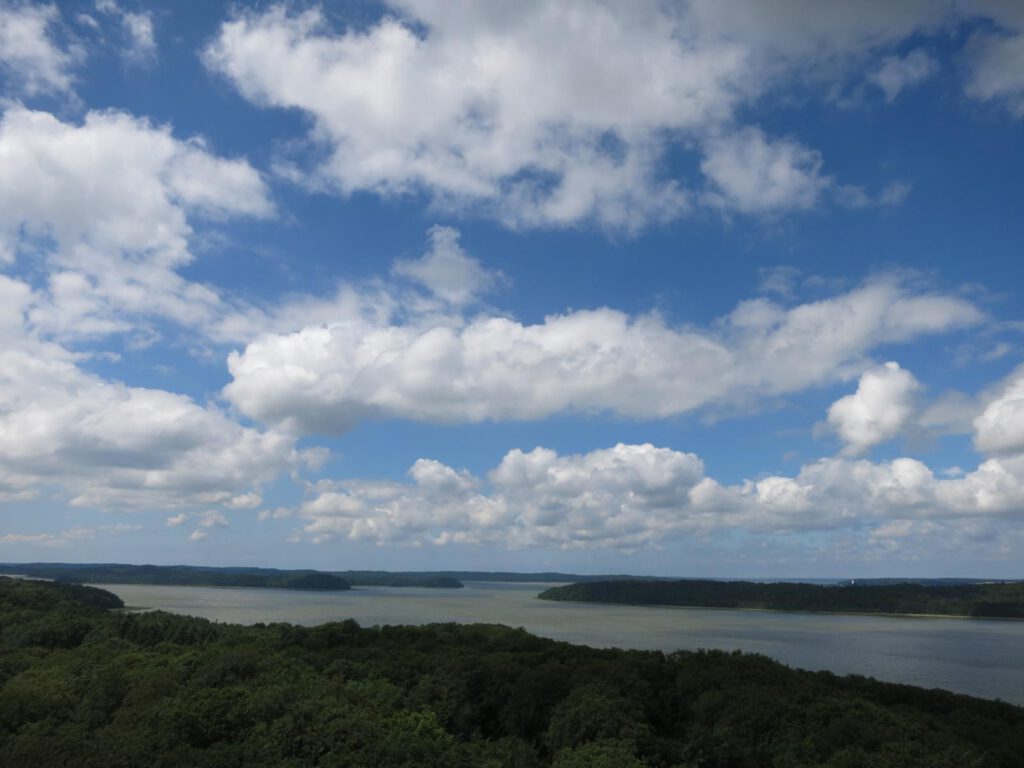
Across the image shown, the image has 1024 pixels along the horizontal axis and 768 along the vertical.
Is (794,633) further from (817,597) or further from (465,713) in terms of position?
(465,713)

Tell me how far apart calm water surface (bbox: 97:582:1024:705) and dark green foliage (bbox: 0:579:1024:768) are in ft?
95.1

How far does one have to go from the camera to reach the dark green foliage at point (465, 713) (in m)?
23.7

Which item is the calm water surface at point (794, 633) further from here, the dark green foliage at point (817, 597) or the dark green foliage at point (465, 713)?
the dark green foliage at point (465, 713)

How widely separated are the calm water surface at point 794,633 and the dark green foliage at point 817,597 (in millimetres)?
8954

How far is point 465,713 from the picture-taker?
33.2 m

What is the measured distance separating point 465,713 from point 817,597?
14930 cm

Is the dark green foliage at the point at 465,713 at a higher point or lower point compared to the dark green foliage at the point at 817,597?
higher

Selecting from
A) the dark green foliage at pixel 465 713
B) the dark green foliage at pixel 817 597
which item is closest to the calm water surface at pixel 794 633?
the dark green foliage at pixel 817 597

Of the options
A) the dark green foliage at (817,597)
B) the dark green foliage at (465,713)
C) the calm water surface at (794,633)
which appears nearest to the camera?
the dark green foliage at (465,713)

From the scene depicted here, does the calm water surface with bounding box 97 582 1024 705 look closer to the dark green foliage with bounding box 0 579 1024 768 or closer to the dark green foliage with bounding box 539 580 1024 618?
the dark green foliage with bounding box 539 580 1024 618

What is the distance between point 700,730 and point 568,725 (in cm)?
513

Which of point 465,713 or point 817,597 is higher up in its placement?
point 465,713

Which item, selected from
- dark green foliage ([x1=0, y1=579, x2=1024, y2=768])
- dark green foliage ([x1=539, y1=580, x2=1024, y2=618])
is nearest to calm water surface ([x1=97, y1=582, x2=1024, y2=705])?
dark green foliage ([x1=539, y1=580, x2=1024, y2=618])

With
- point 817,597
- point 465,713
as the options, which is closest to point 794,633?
point 817,597
